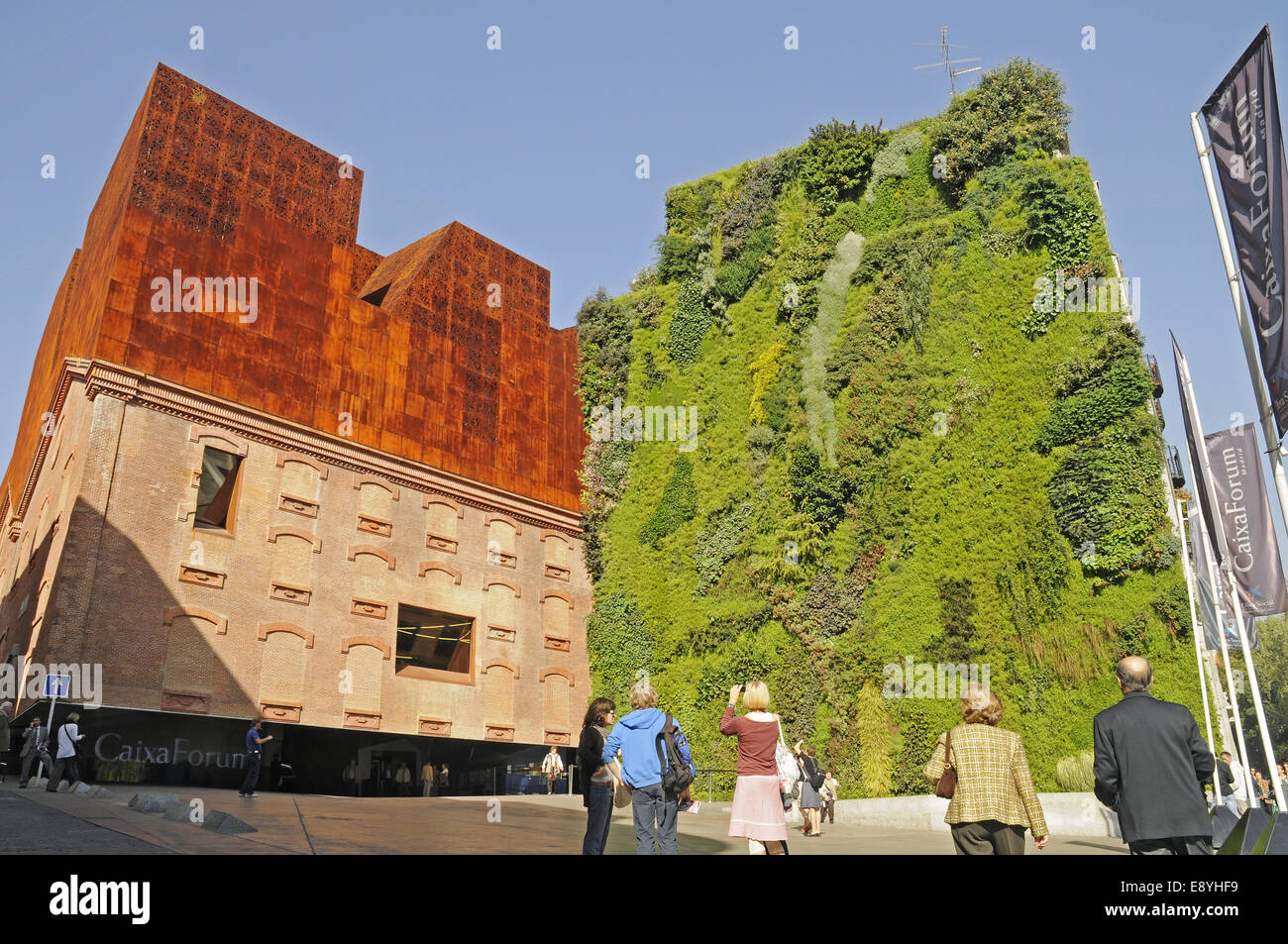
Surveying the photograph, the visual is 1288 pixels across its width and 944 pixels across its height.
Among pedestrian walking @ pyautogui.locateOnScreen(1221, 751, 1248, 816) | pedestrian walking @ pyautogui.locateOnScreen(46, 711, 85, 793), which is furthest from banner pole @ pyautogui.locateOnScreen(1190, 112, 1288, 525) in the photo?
pedestrian walking @ pyautogui.locateOnScreen(46, 711, 85, 793)

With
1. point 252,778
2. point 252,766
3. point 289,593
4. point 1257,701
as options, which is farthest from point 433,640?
point 1257,701

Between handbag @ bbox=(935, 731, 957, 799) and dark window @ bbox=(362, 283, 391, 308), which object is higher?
dark window @ bbox=(362, 283, 391, 308)

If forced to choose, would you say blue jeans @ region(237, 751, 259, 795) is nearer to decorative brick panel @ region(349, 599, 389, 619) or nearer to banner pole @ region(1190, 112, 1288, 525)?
decorative brick panel @ region(349, 599, 389, 619)

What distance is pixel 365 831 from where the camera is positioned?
12.9m

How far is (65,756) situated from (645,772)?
46.1ft

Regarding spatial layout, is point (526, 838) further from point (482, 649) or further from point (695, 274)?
point (695, 274)

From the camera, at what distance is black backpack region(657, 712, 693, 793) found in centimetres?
861

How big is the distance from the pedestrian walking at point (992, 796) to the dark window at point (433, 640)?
2276 centimetres

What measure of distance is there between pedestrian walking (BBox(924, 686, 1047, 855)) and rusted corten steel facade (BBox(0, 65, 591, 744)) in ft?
67.3

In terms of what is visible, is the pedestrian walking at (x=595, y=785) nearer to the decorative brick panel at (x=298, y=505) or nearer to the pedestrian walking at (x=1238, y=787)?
the pedestrian walking at (x=1238, y=787)

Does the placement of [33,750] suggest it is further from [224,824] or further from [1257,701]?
[1257,701]
